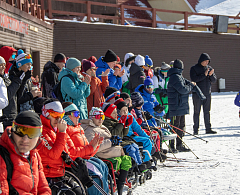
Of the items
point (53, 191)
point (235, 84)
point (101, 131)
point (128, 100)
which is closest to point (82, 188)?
point (53, 191)

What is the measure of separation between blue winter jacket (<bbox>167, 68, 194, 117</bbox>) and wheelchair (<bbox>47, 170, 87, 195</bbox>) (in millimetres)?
4331

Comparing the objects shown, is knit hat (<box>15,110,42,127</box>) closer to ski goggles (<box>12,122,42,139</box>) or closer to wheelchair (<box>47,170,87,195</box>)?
ski goggles (<box>12,122,42,139</box>)

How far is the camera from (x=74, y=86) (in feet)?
17.4

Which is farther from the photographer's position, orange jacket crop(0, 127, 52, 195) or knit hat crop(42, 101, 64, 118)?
knit hat crop(42, 101, 64, 118)

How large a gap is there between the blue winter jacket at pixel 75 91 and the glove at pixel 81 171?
1.95 metres

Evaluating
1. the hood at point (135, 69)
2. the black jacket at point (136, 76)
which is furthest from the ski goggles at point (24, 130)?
the hood at point (135, 69)

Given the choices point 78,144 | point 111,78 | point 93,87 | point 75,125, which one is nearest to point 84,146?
point 78,144

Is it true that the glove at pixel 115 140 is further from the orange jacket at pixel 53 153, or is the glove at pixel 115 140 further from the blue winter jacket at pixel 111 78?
the blue winter jacket at pixel 111 78

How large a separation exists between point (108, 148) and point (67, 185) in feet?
3.72

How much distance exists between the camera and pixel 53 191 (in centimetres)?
320

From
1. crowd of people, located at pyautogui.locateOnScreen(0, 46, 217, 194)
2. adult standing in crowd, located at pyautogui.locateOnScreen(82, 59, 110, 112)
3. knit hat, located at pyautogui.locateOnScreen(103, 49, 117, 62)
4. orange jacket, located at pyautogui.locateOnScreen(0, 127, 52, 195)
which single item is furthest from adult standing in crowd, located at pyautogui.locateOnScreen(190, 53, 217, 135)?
orange jacket, located at pyautogui.locateOnScreen(0, 127, 52, 195)

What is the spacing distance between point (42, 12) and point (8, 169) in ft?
45.6

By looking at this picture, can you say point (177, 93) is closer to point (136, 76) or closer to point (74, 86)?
point (136, 76)

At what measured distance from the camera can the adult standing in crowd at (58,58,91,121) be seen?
17.3 ft
